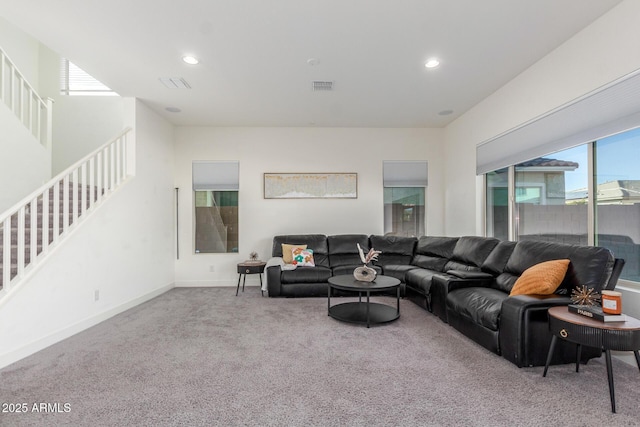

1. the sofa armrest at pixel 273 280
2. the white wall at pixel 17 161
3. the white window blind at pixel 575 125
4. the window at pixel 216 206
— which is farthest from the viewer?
the window at pixel 216 206

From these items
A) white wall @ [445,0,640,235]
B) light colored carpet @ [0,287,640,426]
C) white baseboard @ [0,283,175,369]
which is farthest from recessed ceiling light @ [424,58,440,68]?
white baseboard @ [0,283,175,369]

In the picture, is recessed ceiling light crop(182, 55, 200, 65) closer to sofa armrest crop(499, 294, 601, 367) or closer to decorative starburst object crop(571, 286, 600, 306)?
sofa armrest crop(499, 294, 601, 367)

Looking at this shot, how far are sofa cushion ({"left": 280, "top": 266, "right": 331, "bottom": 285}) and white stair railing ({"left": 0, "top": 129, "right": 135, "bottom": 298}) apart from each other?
258cm

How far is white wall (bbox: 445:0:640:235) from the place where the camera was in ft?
8.18

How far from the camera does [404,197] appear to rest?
5.98m

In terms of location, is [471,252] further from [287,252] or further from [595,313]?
[287,252]

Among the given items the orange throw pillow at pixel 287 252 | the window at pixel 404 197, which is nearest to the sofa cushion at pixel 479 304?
the orange throw pillow at pixel 287 252

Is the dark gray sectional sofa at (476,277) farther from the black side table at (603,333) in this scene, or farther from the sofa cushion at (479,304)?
the black side table at (603,333)

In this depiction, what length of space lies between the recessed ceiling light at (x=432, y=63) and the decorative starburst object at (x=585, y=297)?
253 cm

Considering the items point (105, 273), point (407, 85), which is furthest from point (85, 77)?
point (407, 85)

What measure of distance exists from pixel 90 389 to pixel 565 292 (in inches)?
145

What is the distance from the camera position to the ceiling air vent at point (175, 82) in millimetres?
3779

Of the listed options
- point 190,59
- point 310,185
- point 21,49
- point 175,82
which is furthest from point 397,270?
A: point 21,49

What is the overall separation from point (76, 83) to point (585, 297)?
24.3 ft
